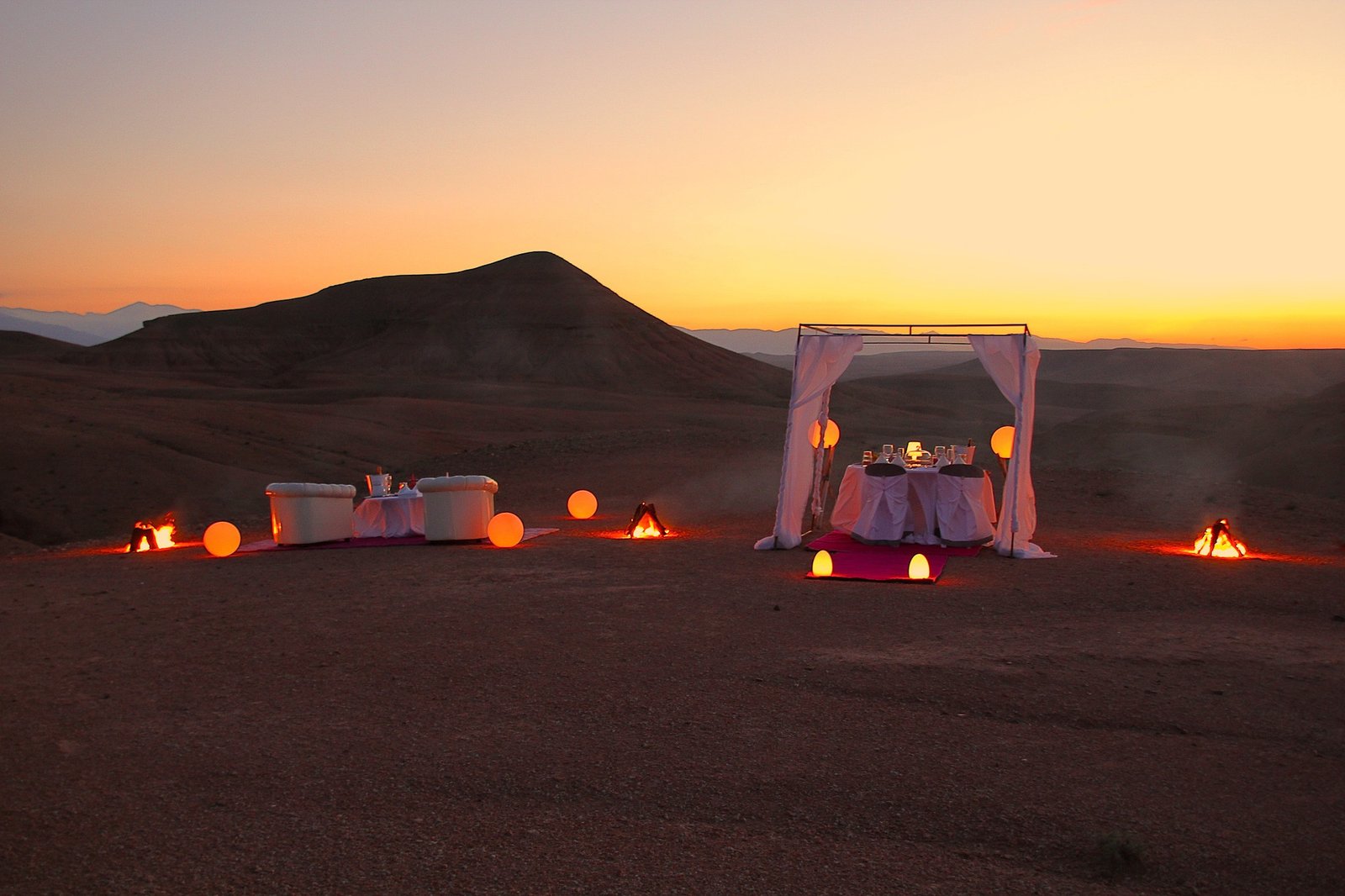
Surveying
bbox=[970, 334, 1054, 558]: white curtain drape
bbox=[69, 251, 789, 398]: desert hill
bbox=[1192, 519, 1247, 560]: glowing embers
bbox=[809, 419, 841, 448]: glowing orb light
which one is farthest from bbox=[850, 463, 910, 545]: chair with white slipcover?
bbox=[69, 251, 789, 398]: desert hill

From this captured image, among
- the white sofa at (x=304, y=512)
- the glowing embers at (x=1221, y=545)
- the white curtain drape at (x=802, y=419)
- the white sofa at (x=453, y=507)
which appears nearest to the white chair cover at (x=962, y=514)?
the white curtain drape at (x=802, y=419)

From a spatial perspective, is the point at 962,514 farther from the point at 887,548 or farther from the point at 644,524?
the point at 644,524

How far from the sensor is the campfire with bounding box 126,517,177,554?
1302 centimetres

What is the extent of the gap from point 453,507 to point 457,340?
7854cm

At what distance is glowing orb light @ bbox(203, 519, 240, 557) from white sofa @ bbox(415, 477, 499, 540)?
2229 millimetres

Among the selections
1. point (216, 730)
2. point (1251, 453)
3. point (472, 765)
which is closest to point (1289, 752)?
point (472, 765)

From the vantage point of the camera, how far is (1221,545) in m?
11.5

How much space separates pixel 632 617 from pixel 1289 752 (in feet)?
15.2

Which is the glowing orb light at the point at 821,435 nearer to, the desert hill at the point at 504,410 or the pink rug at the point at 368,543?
the desert hill at the point at 504,410

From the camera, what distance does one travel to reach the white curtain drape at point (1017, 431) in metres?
11.6

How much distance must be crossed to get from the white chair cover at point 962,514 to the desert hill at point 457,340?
62.6 meters

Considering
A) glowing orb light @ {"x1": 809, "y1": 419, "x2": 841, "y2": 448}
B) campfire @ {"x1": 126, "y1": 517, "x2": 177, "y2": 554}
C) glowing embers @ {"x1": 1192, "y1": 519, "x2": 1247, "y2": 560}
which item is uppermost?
glowing orb light @ {"x1": 809, "y1": 419, "x2": 841, "y2": 448}

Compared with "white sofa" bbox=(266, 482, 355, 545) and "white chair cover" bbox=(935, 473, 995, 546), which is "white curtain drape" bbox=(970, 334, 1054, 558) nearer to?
"white chair cover" bbox=(935, 473, 995, 546)

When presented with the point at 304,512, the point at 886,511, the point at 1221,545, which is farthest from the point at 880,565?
the point at 304,512
